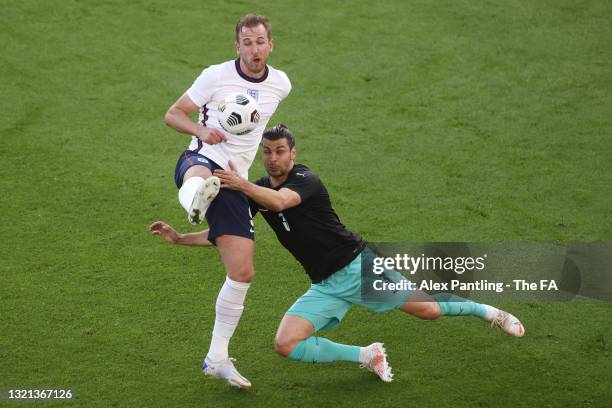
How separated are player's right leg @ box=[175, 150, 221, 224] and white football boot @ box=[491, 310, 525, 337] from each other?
7.23 feet

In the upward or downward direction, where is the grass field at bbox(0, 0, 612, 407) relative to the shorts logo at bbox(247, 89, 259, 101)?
downward

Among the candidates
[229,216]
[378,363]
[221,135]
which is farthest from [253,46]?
[378,363]

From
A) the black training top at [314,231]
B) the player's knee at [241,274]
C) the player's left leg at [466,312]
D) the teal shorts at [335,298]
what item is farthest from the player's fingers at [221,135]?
the player's left leg at [466,312]

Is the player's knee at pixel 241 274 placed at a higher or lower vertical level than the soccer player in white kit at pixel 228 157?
lower

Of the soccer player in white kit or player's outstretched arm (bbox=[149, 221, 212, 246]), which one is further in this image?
player's outstretched arm (bbox=[149, 221, 212, 246])

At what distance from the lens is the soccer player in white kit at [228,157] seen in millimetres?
5961

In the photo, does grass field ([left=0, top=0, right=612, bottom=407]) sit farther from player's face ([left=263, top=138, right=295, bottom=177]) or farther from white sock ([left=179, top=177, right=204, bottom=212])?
player's face ([left=263, top=138, right=295, bottom=177])

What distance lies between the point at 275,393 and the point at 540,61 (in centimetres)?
649

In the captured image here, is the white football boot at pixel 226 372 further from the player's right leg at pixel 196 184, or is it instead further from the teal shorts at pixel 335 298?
the player's right leg at pixel 196 184

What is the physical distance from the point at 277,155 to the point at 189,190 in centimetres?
62

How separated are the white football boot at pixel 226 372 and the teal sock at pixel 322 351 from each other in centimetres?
35

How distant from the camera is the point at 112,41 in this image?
11180mm

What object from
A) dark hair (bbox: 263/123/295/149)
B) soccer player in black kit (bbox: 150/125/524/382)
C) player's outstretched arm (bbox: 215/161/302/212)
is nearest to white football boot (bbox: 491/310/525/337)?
soccer player in black kit (bbox: 150/125/524/382)

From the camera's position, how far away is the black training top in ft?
19.9
